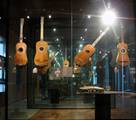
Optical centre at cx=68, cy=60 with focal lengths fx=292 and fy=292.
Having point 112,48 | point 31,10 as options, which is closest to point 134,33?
point 112,48

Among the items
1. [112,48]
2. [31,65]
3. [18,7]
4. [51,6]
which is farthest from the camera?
[31,65]

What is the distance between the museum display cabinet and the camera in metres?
5.88

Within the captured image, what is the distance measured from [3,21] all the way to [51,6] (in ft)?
4.65

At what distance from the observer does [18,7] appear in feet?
20.7

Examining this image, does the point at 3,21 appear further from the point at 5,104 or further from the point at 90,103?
the point at 90,103

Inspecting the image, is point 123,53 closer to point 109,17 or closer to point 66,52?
point 109,17

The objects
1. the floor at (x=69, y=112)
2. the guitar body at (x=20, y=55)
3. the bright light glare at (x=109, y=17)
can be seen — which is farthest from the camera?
the floor at (x=69, y=112)

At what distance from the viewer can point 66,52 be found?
26.2ft

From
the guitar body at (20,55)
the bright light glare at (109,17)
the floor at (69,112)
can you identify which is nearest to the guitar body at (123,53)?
the bright light glare at (109,17)

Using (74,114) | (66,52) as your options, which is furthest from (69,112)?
(66,52)

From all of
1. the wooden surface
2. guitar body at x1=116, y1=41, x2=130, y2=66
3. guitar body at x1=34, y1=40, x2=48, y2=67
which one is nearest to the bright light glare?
guitar body at x1=116, y1=41, x2=130, y2=66

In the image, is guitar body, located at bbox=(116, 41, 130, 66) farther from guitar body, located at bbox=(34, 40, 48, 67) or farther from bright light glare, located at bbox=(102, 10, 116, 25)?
guitar body, located at bbox=(34, 40, 48, 67)

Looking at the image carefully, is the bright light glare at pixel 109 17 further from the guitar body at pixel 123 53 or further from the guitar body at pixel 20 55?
the guitar body at pixel 20 55

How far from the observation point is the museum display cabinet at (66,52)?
5875 mm
